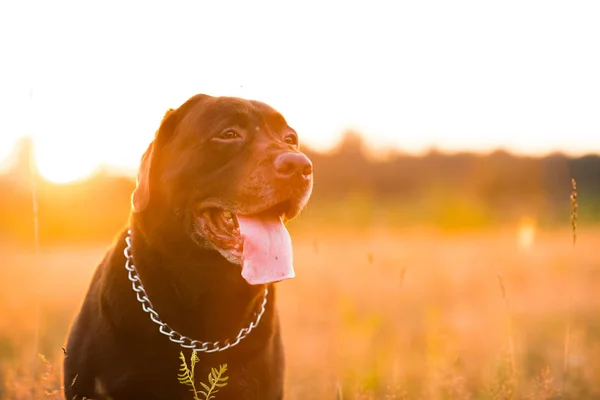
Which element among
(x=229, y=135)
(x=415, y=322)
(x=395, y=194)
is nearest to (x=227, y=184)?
(x=229, y=135)

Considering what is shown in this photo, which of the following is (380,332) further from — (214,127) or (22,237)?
(22,237)

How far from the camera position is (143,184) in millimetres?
3135

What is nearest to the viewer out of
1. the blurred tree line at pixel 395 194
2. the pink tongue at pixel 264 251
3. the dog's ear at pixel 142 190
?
the pink tongue at pixel 264 251

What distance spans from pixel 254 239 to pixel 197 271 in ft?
1.07

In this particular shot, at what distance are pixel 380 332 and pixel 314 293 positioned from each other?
245cm

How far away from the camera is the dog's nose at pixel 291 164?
305 cm

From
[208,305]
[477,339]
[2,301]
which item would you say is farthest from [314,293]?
[208,305]

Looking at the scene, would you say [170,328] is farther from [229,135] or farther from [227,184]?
[229,135]

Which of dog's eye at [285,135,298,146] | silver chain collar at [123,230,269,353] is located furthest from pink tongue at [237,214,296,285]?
dog's eye at [285,135,298,146]

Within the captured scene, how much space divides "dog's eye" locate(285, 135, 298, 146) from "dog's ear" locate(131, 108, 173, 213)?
69 centimetres

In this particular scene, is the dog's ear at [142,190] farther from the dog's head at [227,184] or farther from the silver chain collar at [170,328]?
the silver chain collar at [170,328]

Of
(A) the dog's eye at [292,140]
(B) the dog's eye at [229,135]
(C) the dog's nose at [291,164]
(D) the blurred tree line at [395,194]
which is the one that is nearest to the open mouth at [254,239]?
(C) the dog's nose at [291,164]

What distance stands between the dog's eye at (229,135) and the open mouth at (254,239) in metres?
0.37

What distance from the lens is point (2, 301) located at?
827 centimetres
